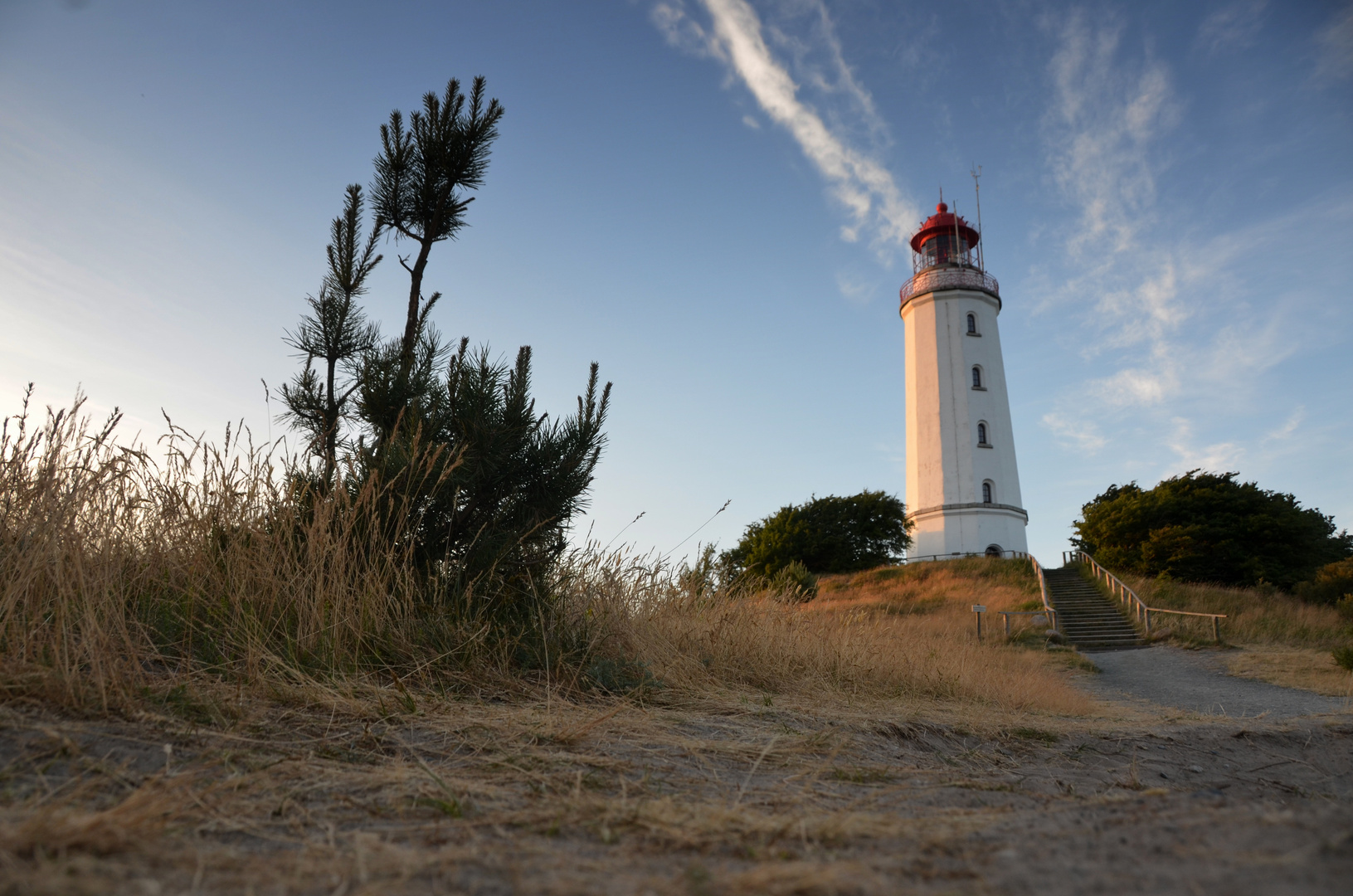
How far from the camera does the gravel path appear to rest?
7.55 metres

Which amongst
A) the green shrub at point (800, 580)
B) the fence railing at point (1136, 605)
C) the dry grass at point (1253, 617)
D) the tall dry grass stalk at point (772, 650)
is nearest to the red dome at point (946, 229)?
the fence railing at point (1136, 605)

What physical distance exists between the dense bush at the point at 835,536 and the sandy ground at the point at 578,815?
25.9 m

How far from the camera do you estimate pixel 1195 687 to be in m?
9.93

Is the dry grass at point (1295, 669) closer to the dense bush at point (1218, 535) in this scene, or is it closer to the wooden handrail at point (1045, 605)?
the wooden handrail at point (1045, 605)

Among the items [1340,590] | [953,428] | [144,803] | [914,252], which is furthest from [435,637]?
[914,252]

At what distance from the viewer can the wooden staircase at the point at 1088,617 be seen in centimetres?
1634

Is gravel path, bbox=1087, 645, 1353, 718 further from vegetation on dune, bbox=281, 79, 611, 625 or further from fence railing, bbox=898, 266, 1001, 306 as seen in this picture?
fence railing, bbox=898, 266, 1001, 306

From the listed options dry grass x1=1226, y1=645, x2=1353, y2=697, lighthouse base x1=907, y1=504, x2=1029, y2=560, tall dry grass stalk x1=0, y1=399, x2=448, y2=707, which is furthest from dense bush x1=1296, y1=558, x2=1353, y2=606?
tall dry grass stalk x1=0, y1=399, x2=448, y2=707

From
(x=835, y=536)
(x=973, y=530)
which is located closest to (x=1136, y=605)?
(x=973, y=530)

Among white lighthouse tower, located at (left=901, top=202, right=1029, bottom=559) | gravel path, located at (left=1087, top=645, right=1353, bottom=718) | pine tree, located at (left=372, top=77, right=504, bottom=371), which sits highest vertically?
white lighthouse tower, located at (left=901, top=202, right=1029, bottom=559)

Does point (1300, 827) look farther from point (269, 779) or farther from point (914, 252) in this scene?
point (914, 252)

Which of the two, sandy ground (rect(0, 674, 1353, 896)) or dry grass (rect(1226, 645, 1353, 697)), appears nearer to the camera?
sandy ground (rect(0, 674, 1353, 896))

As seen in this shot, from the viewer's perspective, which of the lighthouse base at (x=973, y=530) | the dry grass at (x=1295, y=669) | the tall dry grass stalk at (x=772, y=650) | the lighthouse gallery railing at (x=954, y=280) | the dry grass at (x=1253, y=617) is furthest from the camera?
the lighthouse gallery railing at (x=954, y=280)

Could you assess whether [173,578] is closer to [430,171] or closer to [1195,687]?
[430,171]
